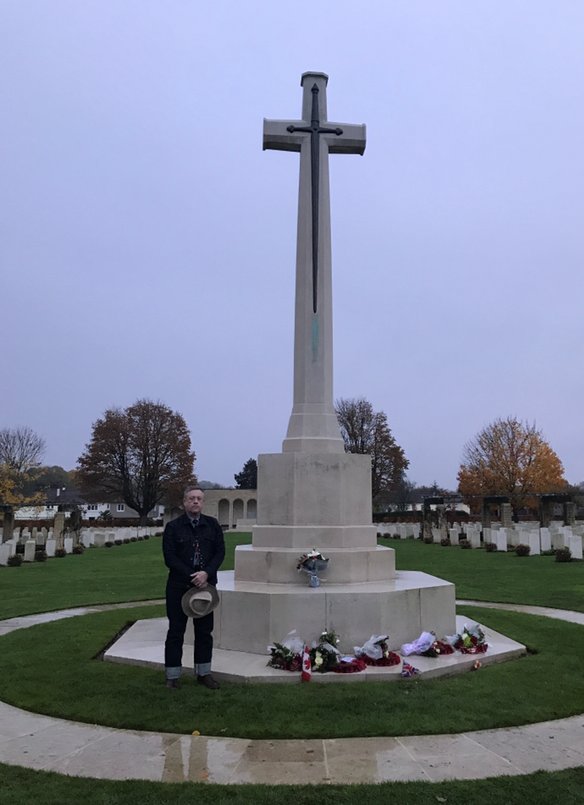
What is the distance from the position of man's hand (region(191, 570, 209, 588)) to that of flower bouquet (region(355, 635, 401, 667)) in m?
1.79

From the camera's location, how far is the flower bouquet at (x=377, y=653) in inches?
228

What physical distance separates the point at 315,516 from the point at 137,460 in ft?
153

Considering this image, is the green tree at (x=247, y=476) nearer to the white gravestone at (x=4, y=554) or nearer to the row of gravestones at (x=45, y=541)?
the row of gravestones at (x=45, y=541)

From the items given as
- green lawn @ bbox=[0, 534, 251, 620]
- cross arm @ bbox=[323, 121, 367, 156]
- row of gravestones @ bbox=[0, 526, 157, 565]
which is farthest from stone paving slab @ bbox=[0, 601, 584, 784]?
row of gravestones @ bbox=[0, 526, 157, 565]

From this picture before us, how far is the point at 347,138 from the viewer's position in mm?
9164

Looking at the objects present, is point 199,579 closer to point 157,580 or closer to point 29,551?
point 157,580

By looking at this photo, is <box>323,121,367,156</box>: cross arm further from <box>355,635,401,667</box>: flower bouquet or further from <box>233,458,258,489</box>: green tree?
<box>233,458,258,489</box>: green tree

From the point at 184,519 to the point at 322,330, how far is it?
409 centimetres

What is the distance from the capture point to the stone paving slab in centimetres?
354

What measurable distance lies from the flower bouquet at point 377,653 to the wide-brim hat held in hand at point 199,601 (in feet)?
5.38

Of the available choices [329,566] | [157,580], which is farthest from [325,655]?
[157,580]

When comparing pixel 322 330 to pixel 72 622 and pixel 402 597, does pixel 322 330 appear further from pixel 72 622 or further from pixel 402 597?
pixel 72 622

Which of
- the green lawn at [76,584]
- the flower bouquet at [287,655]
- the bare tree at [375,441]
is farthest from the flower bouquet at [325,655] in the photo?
the bare tree at [375,441]

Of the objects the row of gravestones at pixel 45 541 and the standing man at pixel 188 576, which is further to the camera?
the row of gravestones at pixel 45 541
